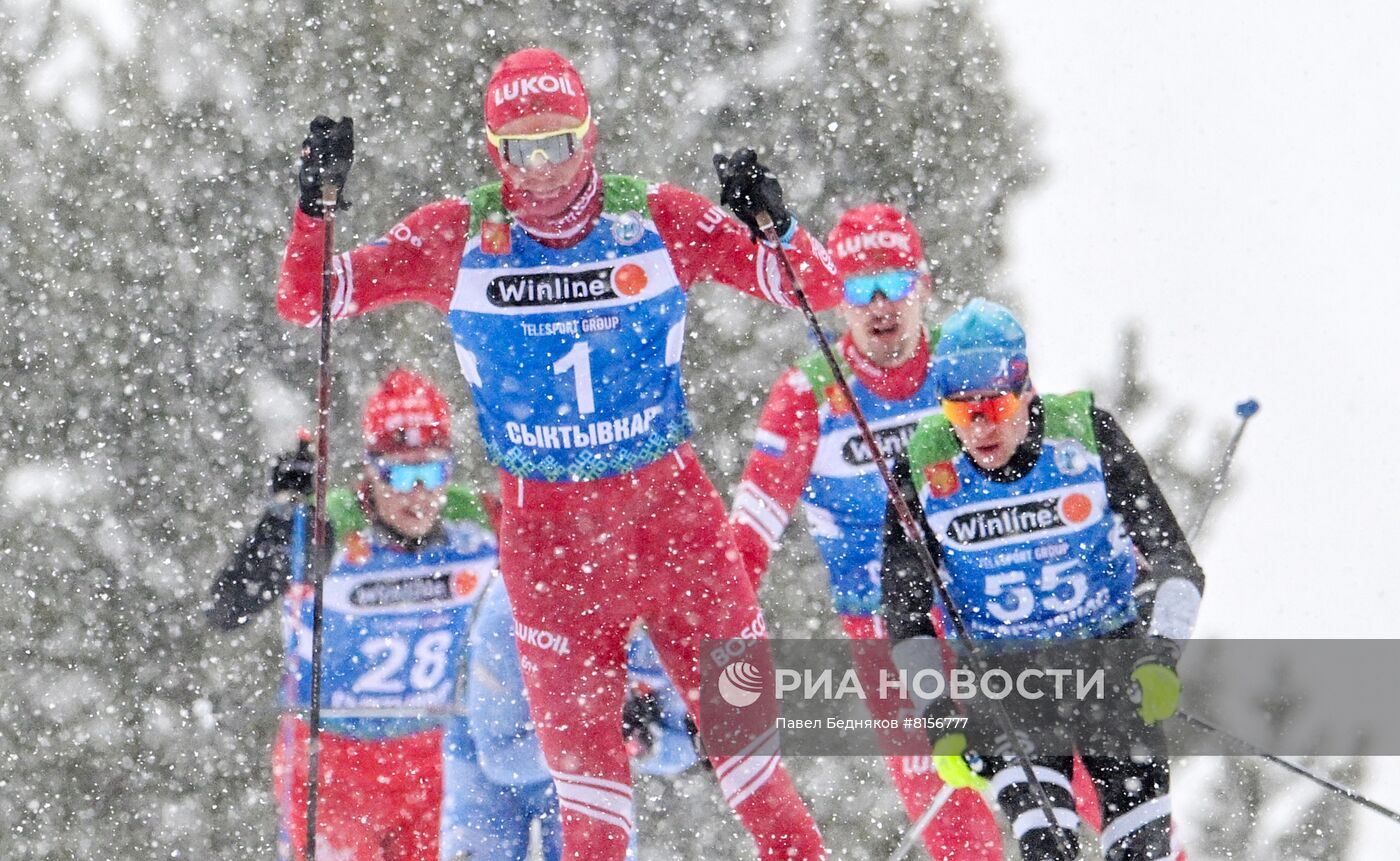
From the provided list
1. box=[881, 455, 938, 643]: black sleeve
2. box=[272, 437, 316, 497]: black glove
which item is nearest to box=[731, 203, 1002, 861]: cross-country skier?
box=[881, 455, 938, 643]: black sleeve

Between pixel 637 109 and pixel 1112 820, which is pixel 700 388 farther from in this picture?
pixel 1112 820

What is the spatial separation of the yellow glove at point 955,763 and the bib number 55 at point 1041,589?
0.36 metres

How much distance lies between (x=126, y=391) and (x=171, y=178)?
1712mm

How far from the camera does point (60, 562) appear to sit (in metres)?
14.0

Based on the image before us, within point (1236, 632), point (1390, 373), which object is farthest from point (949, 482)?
point (1390, 373)

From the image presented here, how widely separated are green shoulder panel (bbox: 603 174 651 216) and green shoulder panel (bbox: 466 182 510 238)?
0.26 meters

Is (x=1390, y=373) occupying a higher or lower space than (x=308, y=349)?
higher

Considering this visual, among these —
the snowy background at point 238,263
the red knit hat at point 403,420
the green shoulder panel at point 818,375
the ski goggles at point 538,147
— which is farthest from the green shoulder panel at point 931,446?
the snowy background at point 238,263

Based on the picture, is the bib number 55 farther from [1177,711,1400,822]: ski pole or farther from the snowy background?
the snowy background

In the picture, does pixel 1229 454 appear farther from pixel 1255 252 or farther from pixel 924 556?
pixel 1255 252

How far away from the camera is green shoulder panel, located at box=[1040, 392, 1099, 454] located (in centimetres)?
468

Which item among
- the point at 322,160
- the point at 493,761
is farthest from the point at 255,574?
the point at 322,160

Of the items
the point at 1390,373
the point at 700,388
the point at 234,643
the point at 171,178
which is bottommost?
the point at 234,643

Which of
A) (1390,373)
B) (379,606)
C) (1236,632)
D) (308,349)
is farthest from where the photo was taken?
(1390,373)
